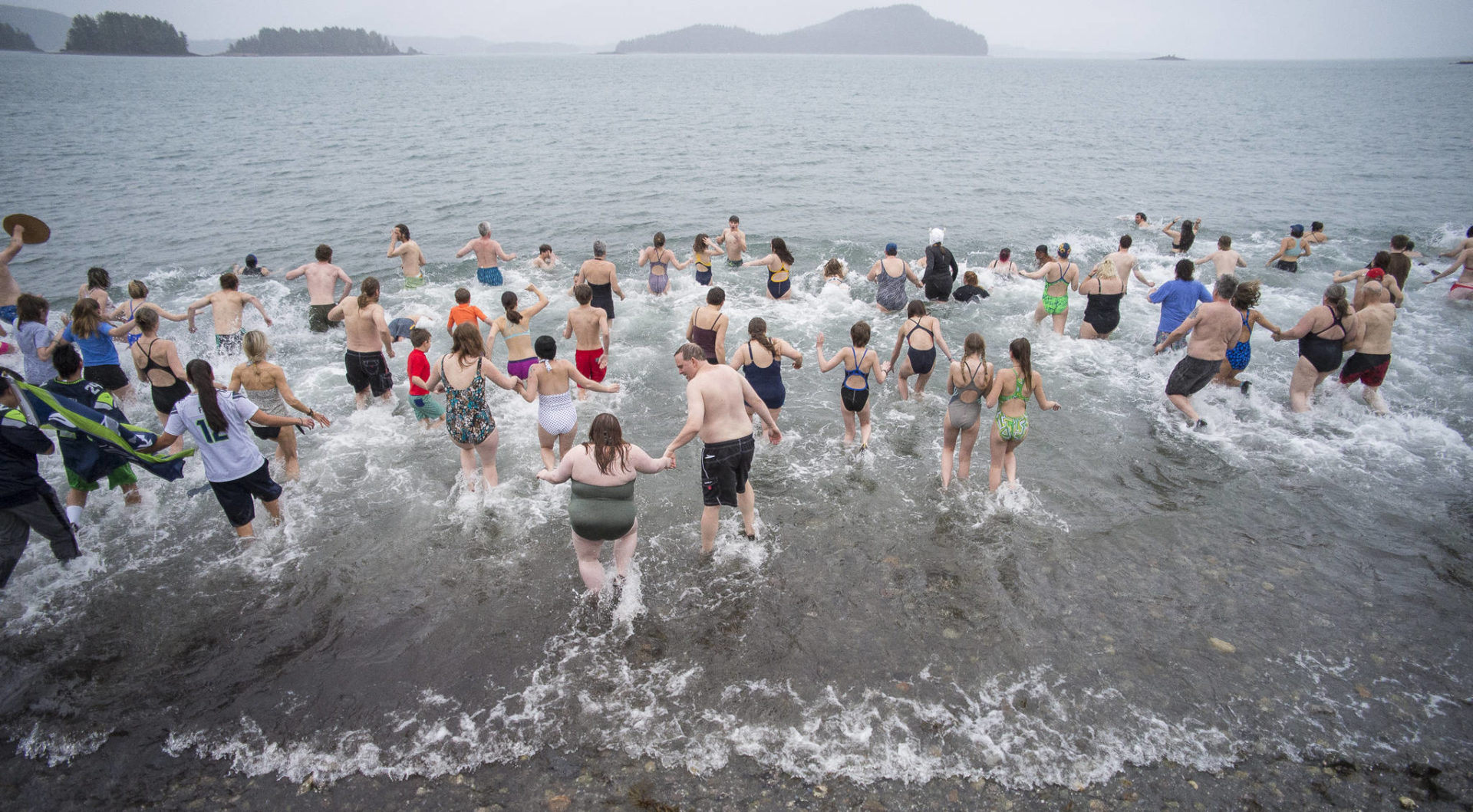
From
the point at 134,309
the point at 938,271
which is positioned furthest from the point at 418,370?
the point at 938,271

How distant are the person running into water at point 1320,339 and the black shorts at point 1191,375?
88 centimetres

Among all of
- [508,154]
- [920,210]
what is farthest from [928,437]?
[508,154]

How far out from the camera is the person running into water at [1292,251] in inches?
604

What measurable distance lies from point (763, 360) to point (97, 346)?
8.31 m

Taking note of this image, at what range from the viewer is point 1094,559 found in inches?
249

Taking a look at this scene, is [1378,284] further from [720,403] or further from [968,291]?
[720,403]

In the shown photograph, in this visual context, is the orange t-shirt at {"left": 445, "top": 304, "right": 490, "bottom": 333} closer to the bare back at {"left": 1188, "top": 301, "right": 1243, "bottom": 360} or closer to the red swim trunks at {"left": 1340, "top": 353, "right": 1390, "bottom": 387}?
the bare back at {"left": 1188, "top": 301, "right": 1243, "bottom": 360}

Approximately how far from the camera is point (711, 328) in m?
8.23

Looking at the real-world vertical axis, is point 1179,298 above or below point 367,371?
above

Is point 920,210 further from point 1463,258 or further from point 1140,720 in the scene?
point 1140,720

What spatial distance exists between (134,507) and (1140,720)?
965 cm

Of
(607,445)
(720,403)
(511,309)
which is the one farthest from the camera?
(511,309)

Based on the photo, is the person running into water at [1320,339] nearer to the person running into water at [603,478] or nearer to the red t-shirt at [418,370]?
the person running into water at [603,478]

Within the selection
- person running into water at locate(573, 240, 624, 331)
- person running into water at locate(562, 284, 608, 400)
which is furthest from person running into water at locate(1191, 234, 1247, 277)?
person running into water at locate(562, 284, 608, 400)
